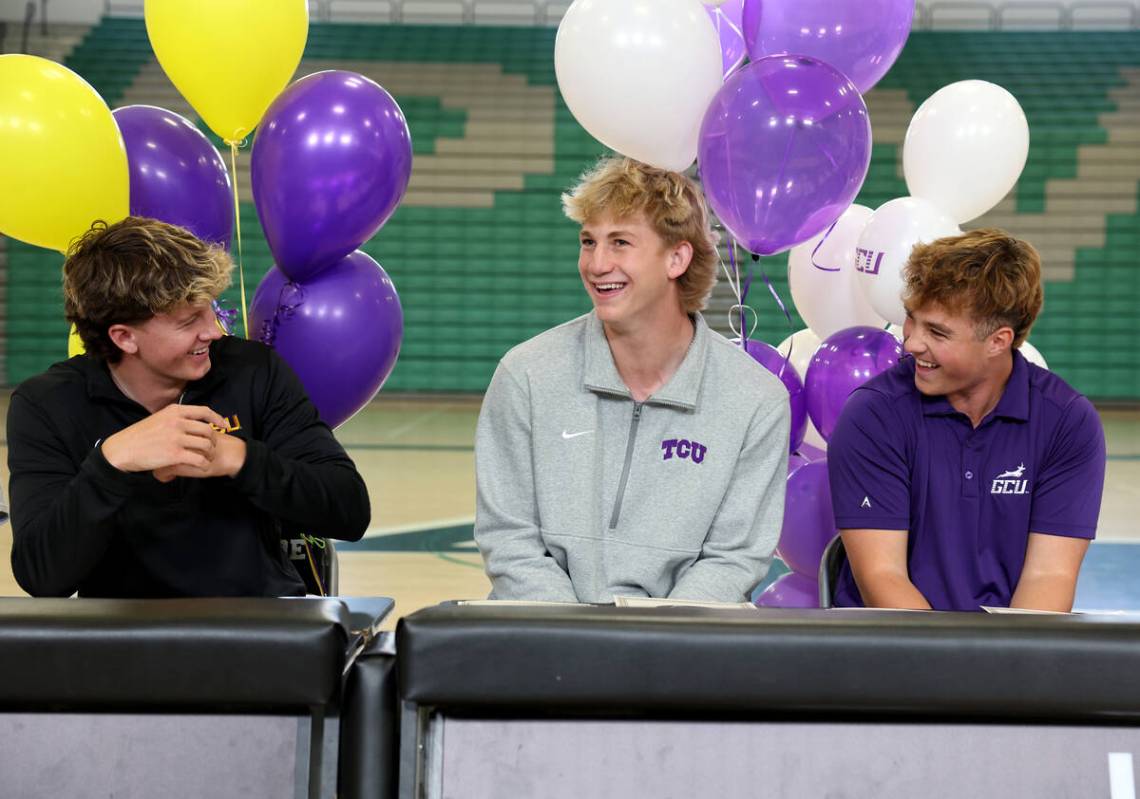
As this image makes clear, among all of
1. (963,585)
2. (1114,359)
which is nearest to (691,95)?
(963,585)

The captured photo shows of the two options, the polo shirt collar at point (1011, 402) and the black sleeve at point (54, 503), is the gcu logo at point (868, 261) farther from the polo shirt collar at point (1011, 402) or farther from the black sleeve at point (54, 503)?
the black sleeve at point (54, 503)

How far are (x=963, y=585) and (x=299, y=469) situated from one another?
110 centimetres

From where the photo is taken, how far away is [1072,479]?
203 cm

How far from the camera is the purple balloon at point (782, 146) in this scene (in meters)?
2.25

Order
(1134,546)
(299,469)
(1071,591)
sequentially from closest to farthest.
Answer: (299,469) < (1071,591) < (1134,546)

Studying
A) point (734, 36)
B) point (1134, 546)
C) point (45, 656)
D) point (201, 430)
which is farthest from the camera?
point (1134, 546)

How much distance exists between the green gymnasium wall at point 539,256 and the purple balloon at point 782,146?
8.25 metres

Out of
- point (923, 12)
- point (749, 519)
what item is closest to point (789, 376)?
point (749, 519)

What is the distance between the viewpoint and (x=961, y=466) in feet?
6.70

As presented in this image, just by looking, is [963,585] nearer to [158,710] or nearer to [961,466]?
[961,466]

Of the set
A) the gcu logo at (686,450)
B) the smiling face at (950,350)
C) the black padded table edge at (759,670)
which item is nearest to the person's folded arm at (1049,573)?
the smiling face at (950,350)

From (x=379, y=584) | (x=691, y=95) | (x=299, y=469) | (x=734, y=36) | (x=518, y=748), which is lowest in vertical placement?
(x=379, y=584)

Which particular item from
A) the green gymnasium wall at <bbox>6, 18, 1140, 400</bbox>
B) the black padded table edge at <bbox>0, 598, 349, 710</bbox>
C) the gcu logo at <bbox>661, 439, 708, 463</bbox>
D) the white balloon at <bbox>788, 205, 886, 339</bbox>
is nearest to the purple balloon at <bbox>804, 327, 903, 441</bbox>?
the white balloon at <bbox>788, 205, 886, 339</bbox>

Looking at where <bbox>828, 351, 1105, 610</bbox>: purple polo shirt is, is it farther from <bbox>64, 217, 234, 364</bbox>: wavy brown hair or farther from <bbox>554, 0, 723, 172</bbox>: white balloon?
<bbox>64, 217, 234, 364</bbox>: wavy brown hair
